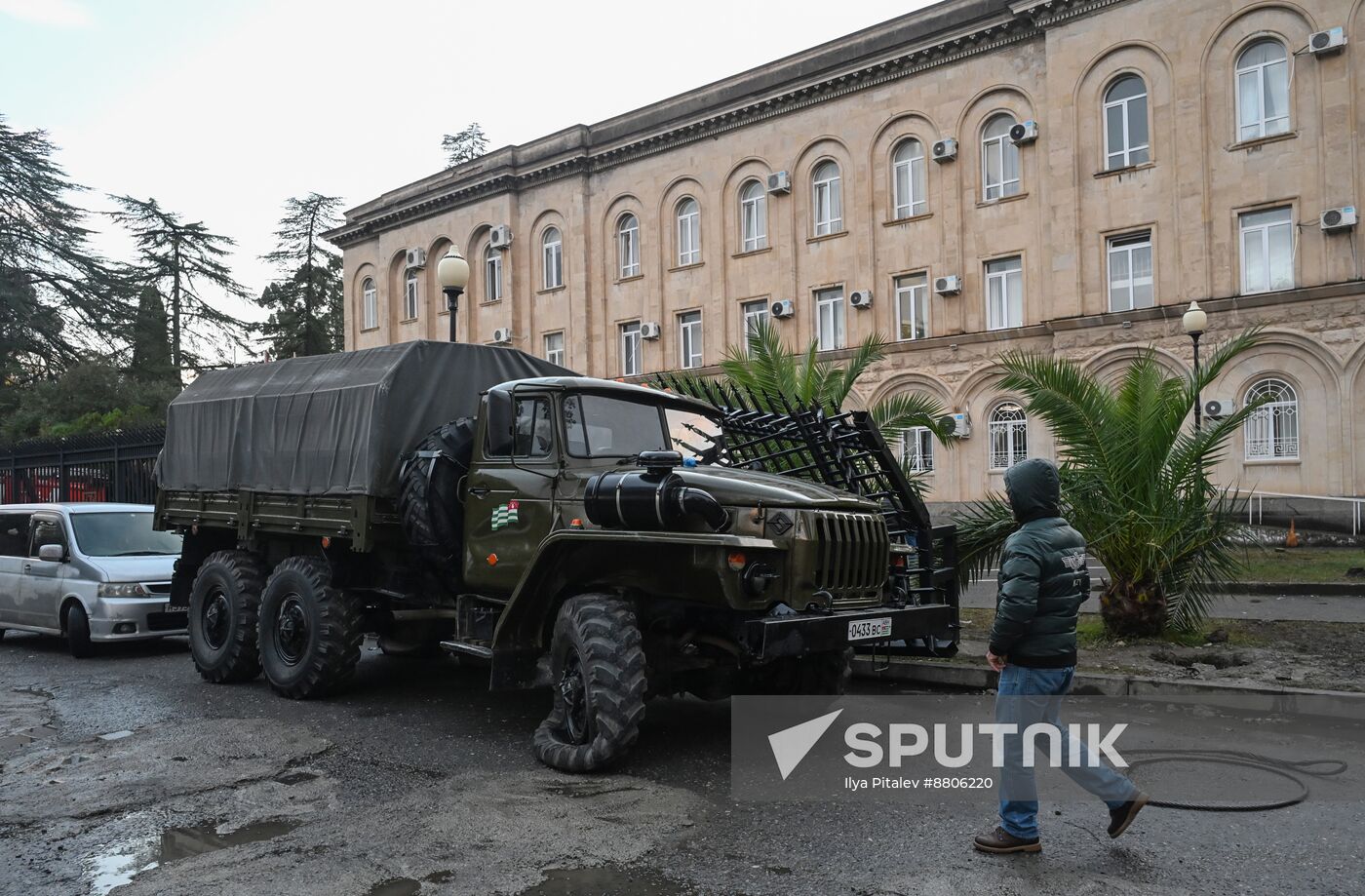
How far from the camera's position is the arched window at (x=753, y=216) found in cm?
3469

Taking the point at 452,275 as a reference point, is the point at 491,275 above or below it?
above

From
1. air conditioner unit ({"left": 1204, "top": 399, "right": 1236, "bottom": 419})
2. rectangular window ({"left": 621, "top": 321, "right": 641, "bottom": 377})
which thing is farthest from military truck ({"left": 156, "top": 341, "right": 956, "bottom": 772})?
rectangular window ({"left": 621, "top": 321, "right": 641, "bottom": 377})

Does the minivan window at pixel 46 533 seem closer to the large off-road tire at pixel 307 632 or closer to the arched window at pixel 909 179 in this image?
the large off-road tire at pixel 307 632

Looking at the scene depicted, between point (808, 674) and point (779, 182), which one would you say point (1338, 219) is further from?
point (808, 674)

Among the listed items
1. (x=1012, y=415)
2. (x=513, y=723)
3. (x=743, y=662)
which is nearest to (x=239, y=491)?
(x=513, y=723)

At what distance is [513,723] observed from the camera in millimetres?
8594

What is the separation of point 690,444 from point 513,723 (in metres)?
2.61

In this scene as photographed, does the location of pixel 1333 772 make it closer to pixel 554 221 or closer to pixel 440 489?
pixel 440 489

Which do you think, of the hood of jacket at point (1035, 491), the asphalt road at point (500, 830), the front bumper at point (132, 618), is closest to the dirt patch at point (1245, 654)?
the asphalt road at point (500, 830)

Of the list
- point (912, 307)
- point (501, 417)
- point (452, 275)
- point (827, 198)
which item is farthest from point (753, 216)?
point (501, 417)

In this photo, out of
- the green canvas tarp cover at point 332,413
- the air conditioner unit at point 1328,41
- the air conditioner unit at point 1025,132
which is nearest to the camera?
the green canvas tarp cover at point 332,413

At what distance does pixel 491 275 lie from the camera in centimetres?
4253

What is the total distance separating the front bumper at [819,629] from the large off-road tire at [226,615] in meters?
5.78

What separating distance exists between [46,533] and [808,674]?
10.1 m
